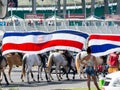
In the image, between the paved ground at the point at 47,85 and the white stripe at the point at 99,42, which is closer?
the paved ground at the point at 47,85

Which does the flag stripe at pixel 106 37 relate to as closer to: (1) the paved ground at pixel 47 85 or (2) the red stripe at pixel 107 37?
(2) the red stripe at pixel 107 37

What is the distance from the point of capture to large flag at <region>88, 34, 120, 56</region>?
2544 centimetres

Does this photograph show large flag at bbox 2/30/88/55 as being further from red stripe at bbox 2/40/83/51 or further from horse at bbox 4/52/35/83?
horse at bbox 4/52/35/83

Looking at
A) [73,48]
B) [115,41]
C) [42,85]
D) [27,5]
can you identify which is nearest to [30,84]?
[42,85]

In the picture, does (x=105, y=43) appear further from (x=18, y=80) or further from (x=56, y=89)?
(x=18, y=80)

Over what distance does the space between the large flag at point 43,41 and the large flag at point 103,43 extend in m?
1.30

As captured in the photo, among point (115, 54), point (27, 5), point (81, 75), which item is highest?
point (115, 54)

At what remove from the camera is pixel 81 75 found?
101ft

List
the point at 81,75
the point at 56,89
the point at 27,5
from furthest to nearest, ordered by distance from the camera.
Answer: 1. the point at 27,5
2. the point at 81,75
3. the point at 56,89

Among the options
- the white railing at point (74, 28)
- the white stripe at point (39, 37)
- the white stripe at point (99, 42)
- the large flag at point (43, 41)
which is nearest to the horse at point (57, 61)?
the large flag at point (43, 41)

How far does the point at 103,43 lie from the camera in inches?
1014

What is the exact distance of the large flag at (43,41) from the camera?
26.9 m

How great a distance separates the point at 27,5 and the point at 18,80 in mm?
120918

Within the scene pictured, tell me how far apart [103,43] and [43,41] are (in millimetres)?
2752
